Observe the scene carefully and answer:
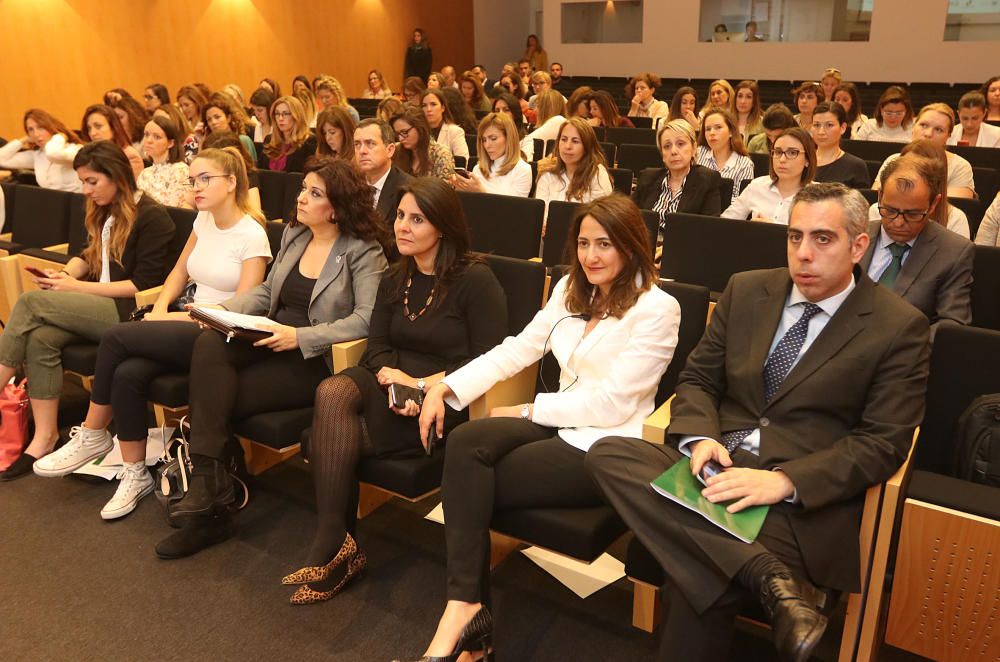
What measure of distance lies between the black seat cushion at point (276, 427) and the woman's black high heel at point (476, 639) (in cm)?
98

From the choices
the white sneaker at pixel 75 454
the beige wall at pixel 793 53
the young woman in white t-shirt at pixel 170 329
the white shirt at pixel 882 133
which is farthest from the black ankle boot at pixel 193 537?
the beige wall at pixel 793 53

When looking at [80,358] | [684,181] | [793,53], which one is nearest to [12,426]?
[80,358]

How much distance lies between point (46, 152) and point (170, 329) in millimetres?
3094

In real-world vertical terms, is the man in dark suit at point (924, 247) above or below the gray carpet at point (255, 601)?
above

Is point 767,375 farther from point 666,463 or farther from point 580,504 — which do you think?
point 580,504

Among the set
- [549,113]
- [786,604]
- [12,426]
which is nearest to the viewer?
[786,604]

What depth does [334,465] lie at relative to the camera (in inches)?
97.8

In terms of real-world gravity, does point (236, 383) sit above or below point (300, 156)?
below

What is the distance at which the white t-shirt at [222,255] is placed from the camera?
3.38 metres

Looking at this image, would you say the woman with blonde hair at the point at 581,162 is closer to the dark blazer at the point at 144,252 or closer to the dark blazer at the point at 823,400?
the dark blazer at the point at 144,252

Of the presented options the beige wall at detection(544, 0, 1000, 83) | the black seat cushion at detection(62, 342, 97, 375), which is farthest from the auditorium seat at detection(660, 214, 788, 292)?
the beige wall at detection(544, 0, 1000, 83)

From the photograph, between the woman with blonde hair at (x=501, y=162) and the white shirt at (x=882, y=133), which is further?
the white shirt at (x=882, y=133)

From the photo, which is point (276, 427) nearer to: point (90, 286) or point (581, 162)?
point (90, 286)

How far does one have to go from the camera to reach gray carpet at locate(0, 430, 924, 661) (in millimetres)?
2350
